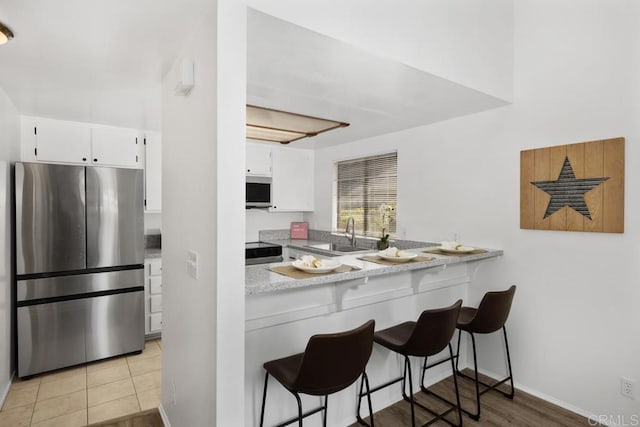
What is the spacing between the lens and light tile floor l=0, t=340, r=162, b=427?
2436mm

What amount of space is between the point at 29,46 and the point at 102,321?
242cm

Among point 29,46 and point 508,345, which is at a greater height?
point 29,46

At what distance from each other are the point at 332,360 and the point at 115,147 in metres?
3.41

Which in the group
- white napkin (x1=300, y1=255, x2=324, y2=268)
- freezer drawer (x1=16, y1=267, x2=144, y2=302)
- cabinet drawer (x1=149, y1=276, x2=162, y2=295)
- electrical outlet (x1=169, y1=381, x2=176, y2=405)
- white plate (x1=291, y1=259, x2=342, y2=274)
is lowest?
electrical outlet (x1=169, y1=381, x2=176, y2=405)

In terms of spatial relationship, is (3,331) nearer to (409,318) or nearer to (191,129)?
(191,129)

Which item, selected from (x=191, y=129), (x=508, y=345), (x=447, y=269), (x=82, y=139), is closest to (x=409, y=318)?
(x=447, y=269)

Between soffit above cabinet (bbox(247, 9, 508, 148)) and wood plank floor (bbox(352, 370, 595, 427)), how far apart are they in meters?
2.14

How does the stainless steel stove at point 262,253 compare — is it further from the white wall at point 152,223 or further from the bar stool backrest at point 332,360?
the bar stool backrest at point 332,360

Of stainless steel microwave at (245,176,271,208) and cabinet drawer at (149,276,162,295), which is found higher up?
stainless steel microwave at (245,176,271,208)

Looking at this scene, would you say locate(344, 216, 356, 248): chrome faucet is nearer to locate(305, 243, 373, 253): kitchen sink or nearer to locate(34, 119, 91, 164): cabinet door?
locate(305, 243, 373, 253): kitchen sink

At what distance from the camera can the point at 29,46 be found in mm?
1938

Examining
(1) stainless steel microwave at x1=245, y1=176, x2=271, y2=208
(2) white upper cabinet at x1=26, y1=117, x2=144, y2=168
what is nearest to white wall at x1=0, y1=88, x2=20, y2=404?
(2) white upper cabinet at x1=26, y1=117, x2=144, y2=168

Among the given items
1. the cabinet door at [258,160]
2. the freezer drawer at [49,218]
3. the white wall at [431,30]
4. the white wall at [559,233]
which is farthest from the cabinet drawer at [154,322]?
the white wall at [431,30]

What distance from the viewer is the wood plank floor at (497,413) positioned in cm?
225
